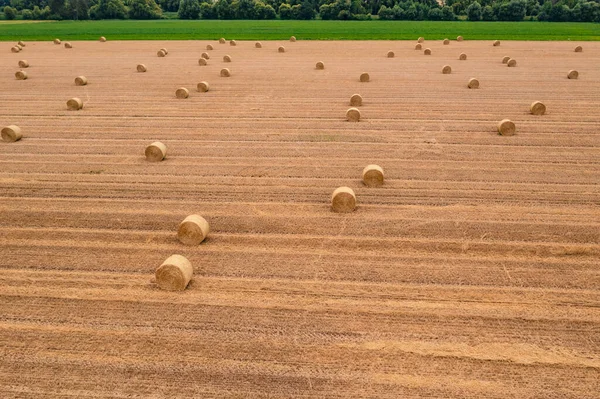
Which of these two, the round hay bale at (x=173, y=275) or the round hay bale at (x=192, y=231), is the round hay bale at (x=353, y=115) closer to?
the round hay bale at (x=192, y=231)

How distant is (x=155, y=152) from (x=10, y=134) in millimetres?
4271

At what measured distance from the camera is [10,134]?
37.6 ft

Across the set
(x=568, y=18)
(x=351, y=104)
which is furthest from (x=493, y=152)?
(x=568, y=18)

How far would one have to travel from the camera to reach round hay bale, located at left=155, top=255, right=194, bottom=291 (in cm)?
585

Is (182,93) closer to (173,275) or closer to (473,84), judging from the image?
(473,84)

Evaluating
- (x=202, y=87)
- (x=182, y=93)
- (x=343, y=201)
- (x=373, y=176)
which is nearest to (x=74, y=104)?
(x=182, y=93)

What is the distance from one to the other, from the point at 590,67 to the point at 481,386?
20.5m

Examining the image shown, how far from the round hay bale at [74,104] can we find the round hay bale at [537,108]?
1331cm

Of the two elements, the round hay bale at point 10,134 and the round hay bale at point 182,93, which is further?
the round hay bale at point 182,93

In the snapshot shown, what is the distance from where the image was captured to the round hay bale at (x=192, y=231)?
690 cm

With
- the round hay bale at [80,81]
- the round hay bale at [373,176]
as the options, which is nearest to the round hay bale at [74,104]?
the round hay bale at [80,81]

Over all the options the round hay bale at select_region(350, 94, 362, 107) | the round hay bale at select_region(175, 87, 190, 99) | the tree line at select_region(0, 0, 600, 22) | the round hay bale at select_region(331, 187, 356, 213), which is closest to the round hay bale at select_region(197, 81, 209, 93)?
the round hay bale at select_region(175, 87, 190, 99)

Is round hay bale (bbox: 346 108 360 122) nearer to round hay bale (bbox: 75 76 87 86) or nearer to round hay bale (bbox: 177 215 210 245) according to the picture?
round hay bale (bbox: 177 215 210 245)

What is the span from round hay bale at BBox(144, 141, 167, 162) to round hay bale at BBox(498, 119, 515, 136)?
8.06 metres
